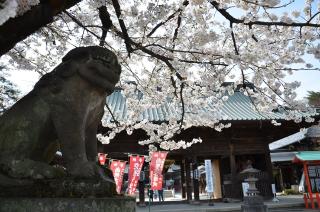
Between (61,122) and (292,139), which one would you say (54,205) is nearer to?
(61,122)

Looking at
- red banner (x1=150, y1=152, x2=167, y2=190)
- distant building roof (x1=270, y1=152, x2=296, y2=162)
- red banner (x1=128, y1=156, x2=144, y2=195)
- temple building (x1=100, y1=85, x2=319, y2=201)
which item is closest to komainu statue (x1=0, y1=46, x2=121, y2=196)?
red banner (x1=128, y1=156, x2=144, y2=195)

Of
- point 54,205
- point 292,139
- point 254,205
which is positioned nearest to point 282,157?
point 292,139

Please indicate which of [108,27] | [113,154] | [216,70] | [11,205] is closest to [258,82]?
[216,70]

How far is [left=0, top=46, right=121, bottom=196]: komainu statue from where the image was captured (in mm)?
2480

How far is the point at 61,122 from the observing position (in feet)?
8.63

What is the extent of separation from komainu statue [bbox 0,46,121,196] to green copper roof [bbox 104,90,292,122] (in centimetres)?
1023

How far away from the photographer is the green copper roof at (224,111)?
14.0m

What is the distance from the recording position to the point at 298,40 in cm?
614

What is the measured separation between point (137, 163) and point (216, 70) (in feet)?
21.9

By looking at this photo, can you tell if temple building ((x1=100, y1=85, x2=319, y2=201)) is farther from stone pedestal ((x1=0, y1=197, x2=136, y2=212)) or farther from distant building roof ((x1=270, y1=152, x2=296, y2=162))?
distant building roof ((x1=270, y1=152, x2=296, y2=162))

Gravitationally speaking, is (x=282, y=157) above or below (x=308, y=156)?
above

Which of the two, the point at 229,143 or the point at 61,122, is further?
the point at 229,143

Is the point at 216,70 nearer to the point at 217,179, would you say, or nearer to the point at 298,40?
the point at 298,40

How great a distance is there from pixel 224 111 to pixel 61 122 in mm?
14696
